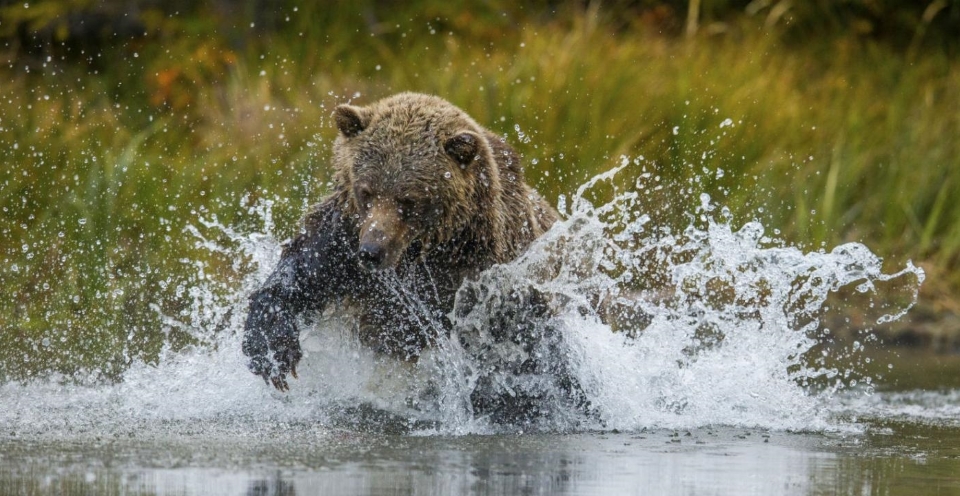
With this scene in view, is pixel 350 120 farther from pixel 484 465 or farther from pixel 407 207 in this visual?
pixel 484 465

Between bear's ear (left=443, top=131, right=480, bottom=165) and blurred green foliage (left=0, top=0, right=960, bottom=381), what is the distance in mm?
1825

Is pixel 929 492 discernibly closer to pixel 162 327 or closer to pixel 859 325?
pixel 162 327

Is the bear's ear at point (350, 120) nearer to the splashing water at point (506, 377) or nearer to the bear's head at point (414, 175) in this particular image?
the bear's head at point (414, 175)

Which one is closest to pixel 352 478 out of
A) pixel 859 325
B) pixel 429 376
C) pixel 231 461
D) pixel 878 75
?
pixel 231 461

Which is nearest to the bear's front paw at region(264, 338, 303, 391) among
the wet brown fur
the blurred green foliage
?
the wet brown fur

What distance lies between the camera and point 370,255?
5969mm

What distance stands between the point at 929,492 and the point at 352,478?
1899 mm

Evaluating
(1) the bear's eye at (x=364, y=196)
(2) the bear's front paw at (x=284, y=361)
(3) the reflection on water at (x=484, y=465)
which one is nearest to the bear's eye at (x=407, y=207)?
(1) the bear's eye at (x=364, y=196)

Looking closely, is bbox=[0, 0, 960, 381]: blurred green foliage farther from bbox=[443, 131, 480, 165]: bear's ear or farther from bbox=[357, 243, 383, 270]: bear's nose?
bbox=[443, 131, 480, 165]: bear's ear

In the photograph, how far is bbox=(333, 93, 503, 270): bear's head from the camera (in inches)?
245

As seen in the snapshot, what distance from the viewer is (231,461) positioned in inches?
196

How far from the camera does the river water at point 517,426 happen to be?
4.83m

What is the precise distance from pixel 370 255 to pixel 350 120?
0.78 m

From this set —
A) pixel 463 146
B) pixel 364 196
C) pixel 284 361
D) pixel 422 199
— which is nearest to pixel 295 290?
pixel 284 361
